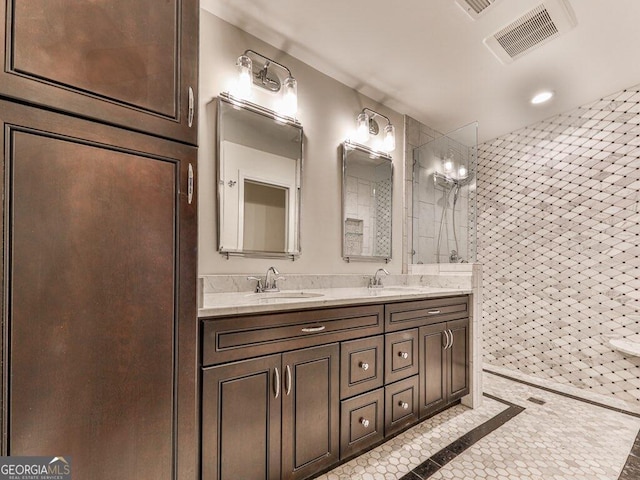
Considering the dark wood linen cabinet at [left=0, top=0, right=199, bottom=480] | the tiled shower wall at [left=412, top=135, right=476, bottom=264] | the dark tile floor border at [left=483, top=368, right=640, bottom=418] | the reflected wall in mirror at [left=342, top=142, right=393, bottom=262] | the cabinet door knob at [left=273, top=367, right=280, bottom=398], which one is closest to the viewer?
the dark wood linen cabinet at [left=0, top=0, right=199, bottom=480]

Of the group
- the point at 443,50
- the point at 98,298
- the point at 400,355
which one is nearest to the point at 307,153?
the point at 443,50

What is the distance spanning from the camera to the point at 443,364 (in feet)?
6.61

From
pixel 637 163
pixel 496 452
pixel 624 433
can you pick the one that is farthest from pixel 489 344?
pixel 637 163

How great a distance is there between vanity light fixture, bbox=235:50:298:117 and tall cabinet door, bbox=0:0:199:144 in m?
0.75

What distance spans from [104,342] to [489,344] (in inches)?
138

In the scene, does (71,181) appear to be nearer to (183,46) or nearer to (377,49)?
(183,46)

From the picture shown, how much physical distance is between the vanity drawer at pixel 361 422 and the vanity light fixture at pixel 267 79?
178cm

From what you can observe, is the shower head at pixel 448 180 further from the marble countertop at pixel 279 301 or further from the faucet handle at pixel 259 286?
the faucet handle at pixel 259 286

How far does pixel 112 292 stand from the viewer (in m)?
0.87

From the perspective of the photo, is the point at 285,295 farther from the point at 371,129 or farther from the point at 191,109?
the point at 371,129

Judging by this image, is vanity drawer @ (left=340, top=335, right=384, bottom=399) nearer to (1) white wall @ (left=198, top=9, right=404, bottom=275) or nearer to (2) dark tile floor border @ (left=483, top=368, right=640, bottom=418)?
(1) white wall @ (left=198, top=9, right=404, bottom=275)

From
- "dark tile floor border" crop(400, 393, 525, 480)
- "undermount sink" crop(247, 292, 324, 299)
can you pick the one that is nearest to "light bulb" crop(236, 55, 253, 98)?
"undermount sink" crop(247, 292, 324, 299)

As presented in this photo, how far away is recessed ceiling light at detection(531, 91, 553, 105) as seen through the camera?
8.01 ft

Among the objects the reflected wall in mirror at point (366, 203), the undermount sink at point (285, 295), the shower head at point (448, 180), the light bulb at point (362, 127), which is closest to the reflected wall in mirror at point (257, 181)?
the undermount sink at point (285, 295)
